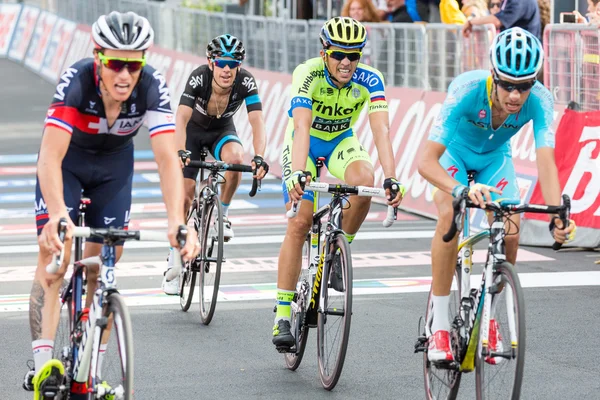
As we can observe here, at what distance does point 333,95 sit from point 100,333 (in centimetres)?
284

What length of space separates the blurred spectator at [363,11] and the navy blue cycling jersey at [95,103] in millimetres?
11389

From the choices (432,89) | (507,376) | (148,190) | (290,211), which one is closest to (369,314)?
(290,211)

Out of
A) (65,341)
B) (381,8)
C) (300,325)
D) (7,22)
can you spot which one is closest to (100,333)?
(65,341)

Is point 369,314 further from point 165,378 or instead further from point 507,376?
point 507,376

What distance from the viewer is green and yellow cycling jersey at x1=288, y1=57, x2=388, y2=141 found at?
761cm

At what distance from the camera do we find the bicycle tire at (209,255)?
8922 mm

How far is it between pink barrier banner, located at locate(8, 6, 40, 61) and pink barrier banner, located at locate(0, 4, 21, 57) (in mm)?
376

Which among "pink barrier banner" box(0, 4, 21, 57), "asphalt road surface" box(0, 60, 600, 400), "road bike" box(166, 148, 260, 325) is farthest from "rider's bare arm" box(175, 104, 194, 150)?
"pink barrier banner" box(0, 4, 21, 57)

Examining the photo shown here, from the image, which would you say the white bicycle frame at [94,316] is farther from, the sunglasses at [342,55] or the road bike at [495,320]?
the sunglasses at [342,55]

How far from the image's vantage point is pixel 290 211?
7227 millimetres

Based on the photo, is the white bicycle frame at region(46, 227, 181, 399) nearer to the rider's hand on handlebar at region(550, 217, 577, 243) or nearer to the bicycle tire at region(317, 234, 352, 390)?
the bicycle tire at region(317, 234, 352, 390)

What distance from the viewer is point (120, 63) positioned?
5535 millimetres

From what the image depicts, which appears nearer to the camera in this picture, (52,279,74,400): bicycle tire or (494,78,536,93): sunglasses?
(52,279,74,400): bicycle tire

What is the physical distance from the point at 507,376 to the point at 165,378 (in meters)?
2.52
